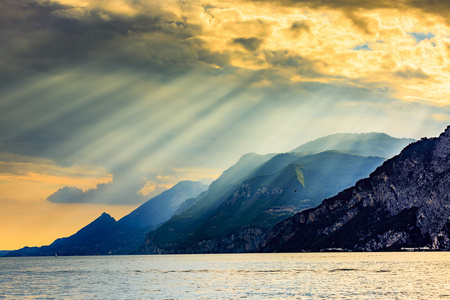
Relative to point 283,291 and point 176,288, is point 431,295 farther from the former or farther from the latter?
point 176,288

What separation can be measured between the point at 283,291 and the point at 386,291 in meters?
23.2

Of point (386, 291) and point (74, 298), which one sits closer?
point (386, 291)

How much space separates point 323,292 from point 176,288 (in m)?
42.6

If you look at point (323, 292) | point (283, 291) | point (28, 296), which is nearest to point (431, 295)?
point (323, 292)

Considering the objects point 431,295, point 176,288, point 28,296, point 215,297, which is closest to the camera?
point 431,295

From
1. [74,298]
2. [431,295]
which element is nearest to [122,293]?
[74,298]

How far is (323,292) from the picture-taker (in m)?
105

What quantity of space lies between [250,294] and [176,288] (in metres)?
29.7

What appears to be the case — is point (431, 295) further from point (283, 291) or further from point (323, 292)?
point (283, 291)

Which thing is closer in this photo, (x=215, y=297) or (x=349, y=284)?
(x=215, y=297)

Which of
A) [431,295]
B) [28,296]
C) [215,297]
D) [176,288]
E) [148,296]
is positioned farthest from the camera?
[176,288]

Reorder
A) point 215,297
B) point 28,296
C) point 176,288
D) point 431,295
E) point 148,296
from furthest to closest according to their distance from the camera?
1. point 176,288
2. point 28,296
3. point 148,296
4. point 215,297
5. point 431,295

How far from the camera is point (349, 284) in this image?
121m

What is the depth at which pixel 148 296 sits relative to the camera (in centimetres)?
10962
